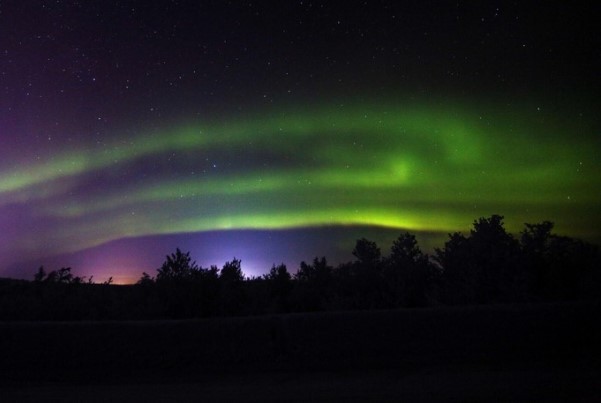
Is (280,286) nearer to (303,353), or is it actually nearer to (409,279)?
(409,279)

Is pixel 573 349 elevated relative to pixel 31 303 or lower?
lower

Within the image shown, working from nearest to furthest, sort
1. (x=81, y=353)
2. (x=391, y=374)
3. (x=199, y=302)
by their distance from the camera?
(x=391, y=374) < (x=81, y=353) < (x=199, y=302)

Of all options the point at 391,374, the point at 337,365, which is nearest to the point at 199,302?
the point at 337,365

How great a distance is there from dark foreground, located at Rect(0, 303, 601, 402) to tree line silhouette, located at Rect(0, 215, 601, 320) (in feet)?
16.8

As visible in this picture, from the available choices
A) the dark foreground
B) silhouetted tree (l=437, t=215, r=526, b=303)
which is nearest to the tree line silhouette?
silhouetted tree (l=437, t=215, r=526, b=303)

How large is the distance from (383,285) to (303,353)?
8.04 m

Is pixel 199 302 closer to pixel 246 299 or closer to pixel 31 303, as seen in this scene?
pixel 246 299

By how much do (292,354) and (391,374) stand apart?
2.62 meters

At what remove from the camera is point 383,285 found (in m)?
21.4

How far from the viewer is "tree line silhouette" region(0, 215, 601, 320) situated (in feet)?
66.1

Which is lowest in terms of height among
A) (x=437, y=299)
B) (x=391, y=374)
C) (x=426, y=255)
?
(x=391, y=374)

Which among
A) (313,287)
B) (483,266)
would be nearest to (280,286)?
(313,287)

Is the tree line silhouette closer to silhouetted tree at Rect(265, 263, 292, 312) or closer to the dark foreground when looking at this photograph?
silhouetted tree at Rect(265, 263, 292, 312)

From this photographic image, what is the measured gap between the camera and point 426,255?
74.3ft
